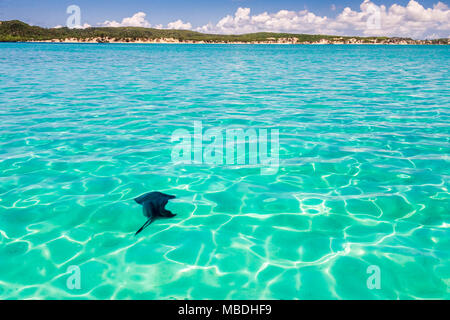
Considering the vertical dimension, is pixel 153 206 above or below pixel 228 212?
above

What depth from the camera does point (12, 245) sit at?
199 inches

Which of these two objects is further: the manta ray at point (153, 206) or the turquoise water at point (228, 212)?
the manta ray at point (153, 206)

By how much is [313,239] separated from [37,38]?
188047 mm

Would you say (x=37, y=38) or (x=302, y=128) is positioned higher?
(x=37, y=38)

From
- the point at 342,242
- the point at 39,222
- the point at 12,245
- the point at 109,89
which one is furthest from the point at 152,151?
the point at 109,89

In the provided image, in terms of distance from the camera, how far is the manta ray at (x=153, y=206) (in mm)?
5802

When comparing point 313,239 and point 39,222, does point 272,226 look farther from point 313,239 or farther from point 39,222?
point 39,222

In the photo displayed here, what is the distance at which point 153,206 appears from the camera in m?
5.90

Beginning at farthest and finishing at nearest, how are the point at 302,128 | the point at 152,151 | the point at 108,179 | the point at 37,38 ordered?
the point at 37,38 → the point at 302,128 → the point at 152,151 → the point at 108,179

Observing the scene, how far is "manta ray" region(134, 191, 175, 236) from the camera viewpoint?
580cm

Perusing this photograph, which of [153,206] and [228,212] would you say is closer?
[153,206]

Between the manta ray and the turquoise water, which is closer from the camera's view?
the turquoise water
